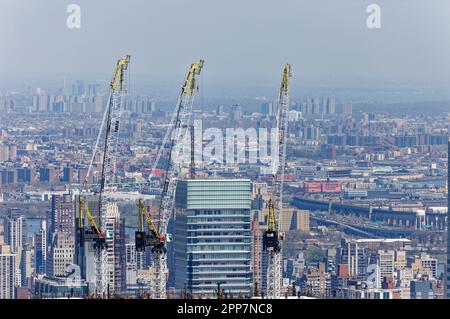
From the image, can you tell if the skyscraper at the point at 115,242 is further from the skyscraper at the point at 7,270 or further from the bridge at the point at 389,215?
the bridge at the point at 389,215

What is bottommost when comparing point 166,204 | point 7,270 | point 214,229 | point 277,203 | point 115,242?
point 7,270

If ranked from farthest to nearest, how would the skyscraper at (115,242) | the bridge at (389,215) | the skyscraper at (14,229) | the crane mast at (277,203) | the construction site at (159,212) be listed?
the bridge at (389,215), the skyscraper at (14,229), the skyscraper at (115,242), the crane mast at (277,203), the construction site at (159,212)

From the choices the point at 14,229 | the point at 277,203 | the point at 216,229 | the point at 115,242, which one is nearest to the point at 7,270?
the point at 115,242

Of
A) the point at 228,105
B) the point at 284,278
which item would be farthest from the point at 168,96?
the point at 284,278

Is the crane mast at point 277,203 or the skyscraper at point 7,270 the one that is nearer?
the skyscraper at point 7,270

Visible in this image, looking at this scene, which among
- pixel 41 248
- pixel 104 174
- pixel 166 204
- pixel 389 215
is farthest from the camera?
pixel 389 215

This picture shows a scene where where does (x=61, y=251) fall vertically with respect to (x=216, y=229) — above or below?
below

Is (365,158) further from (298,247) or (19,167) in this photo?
(19,167)

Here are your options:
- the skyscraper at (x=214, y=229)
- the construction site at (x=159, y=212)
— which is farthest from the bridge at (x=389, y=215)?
the skyscraper at (x=214, y=229)

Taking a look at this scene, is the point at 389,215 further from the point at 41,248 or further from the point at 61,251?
the point at 41,248

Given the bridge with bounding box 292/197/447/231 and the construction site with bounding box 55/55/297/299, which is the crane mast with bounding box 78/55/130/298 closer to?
the construction site with bounding box 55/55/297/299
